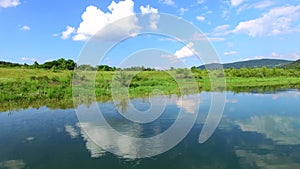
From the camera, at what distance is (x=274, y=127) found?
1312 centimetres

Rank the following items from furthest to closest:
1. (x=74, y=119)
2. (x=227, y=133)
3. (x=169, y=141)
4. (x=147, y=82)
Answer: (x=147, y=82)
(x=74, y=119)
(x=227, y=133)
(x=169, y=141)

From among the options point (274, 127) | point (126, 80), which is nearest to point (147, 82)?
point (126, 80)

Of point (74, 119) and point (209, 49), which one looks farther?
point (74, 119)

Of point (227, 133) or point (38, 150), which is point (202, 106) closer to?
point (227, 133)

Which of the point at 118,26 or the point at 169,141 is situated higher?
the point at 118,26

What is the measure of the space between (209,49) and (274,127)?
650 centimetres

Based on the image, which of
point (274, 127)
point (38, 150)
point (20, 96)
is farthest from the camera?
point (20, 96)

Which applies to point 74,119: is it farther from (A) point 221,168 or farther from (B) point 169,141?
(A) point 221,168

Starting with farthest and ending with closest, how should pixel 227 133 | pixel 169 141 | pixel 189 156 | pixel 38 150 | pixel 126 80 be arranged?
Answer: pixel 126 80
pixel 227 133
pixel 169 141
pixel 38 150
pixel 189 156

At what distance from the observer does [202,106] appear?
19.9 meters

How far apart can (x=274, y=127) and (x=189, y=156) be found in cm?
573

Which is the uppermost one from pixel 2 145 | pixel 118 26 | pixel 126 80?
pixel 118 26

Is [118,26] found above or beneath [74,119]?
above

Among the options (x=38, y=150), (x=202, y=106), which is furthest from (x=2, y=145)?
(x=202, y=106)
